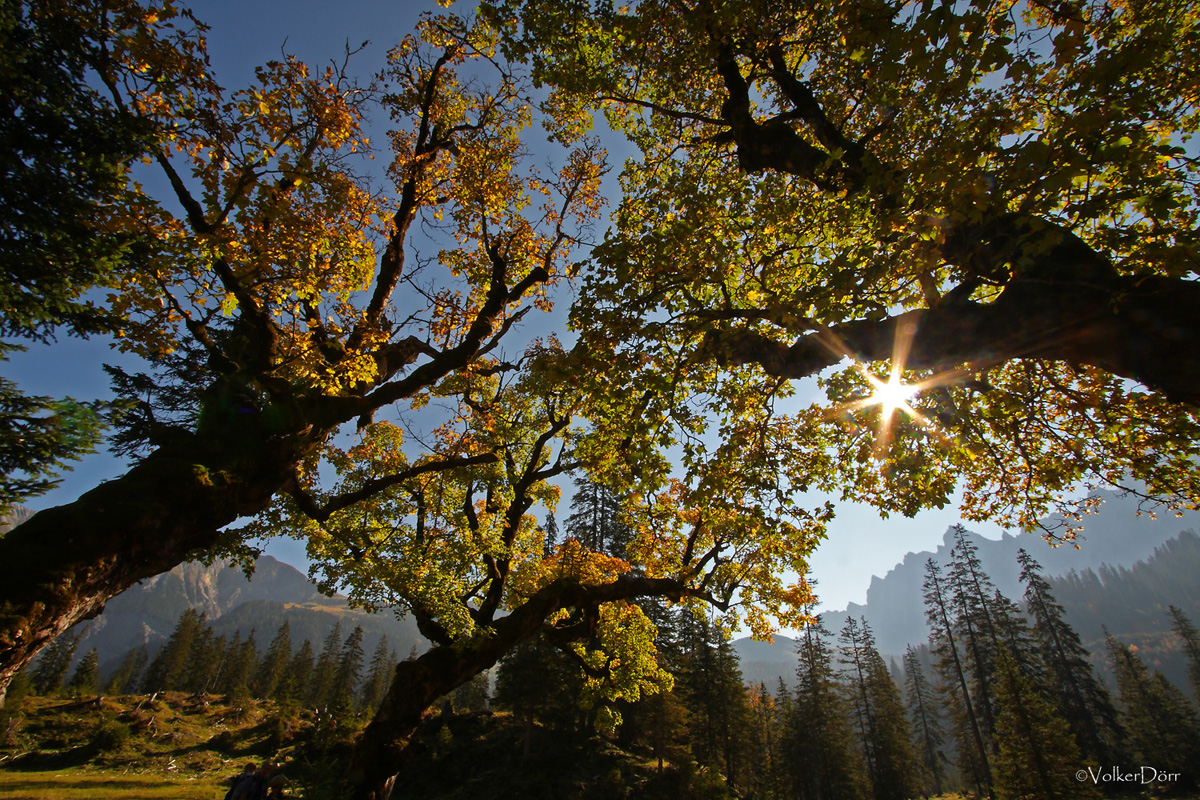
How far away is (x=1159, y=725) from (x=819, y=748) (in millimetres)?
27307

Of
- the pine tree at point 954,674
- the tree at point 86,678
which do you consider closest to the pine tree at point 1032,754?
the pine tree at point 954,674

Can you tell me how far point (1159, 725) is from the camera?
3666cm

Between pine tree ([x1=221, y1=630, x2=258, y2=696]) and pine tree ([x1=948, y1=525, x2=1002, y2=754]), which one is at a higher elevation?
pine tree ([x1=948, y1=525, x2=1002, y2=754])

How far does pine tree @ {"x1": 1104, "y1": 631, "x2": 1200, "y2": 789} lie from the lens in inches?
1357

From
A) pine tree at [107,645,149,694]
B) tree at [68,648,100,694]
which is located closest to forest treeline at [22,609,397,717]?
tree at [68,648,100,694]

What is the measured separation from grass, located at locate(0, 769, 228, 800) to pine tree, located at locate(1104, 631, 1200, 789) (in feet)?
206

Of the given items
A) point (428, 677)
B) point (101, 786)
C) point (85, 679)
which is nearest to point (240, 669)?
point (85, 679)

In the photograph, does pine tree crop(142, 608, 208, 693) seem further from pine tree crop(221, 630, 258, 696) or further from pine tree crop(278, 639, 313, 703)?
pine tree crop(278, 639, 313, 703)

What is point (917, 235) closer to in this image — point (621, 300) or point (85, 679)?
point (621, 300)

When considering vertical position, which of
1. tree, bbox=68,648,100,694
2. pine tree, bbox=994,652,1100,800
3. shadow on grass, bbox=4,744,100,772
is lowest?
shadow on grass, bbox=4,744,100,772

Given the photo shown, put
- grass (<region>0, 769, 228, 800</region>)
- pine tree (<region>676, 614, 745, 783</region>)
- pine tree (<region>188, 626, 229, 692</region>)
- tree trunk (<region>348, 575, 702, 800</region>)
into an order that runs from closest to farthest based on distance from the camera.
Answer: tree trunk (<region>348, 575, 702, 800</region>) < grass (<region>0, 769, 228, 800</region>) < pine tree (<region>676, 614, 745, 783</region>) < pine tree (<region>188, 626, 229, 692</region>)

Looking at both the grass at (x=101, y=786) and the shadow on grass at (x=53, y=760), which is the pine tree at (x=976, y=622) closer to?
the grass at (x=101, y=786)

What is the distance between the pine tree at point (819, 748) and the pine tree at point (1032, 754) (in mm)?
12772

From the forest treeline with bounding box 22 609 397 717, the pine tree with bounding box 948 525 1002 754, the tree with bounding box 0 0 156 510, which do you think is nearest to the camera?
the tree with bounding box 0 0 156 510
